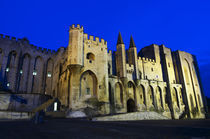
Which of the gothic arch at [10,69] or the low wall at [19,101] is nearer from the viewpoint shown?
the low wall at [19,101]

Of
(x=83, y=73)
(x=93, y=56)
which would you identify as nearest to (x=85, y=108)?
(x=83, y=73)

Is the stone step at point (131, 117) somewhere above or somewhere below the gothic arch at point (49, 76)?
below

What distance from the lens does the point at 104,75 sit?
26000mm

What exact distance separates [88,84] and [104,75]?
11.7 feet

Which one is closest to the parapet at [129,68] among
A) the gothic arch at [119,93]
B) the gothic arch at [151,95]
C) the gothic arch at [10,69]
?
the gothic arch at [119,93]

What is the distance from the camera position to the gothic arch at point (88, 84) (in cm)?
2386

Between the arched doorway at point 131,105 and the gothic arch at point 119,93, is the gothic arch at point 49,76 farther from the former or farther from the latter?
the arched doorway at point 131,105

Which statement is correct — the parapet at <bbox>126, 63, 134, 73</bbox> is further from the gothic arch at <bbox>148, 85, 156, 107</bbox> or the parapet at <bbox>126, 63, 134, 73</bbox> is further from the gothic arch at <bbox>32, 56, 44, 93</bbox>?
the gothic arch at <bbox>32, 56, 44, 93</bbox>

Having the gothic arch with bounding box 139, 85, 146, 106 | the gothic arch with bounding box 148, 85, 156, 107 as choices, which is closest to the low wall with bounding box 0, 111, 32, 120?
the gothic arch with bounding box 139, 85, 146, 106

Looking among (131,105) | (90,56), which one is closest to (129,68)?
(131,105)

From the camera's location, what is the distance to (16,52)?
30719 mm

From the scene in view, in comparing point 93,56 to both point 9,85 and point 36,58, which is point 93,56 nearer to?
point 36,58

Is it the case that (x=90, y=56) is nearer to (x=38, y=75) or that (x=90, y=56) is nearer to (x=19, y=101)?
(x=38, y=75)

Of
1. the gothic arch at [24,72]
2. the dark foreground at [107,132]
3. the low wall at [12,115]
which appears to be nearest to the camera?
the dark foreground at [107,132]
